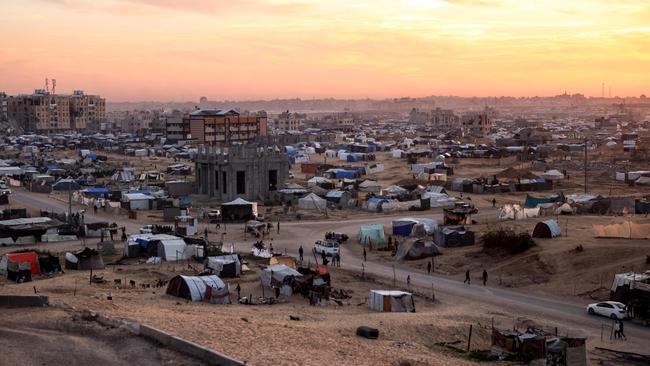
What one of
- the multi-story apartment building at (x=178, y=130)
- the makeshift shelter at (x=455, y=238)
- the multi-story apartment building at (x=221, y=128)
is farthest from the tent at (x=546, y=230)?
the multi-story apartment building at (x=178, y=130)

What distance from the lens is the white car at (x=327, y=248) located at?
86.2 ft

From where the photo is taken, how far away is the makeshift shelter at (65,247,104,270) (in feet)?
78.8

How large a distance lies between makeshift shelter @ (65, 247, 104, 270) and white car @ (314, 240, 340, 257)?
6905 millimetres

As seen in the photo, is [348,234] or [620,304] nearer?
[620,304]

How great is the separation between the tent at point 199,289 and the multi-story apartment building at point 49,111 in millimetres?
107867

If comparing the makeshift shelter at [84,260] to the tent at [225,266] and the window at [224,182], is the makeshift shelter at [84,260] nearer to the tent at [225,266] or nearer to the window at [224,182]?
the tent at [225,266]

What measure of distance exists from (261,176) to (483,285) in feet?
Result: 67.4

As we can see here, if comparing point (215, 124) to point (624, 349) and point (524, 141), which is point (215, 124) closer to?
point (524, 141)

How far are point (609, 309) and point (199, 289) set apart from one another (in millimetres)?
9585

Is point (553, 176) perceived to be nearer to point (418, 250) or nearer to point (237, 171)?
point (237, 171)

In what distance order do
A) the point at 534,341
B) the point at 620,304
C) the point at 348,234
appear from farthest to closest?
the point at 348,234 < the point at 620,304 < the point at 534,341

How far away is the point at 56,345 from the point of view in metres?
12.4

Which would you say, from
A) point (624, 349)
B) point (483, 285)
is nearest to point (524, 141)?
point (483, 285)

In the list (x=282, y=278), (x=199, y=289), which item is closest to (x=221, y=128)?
(x=282, y=278)
